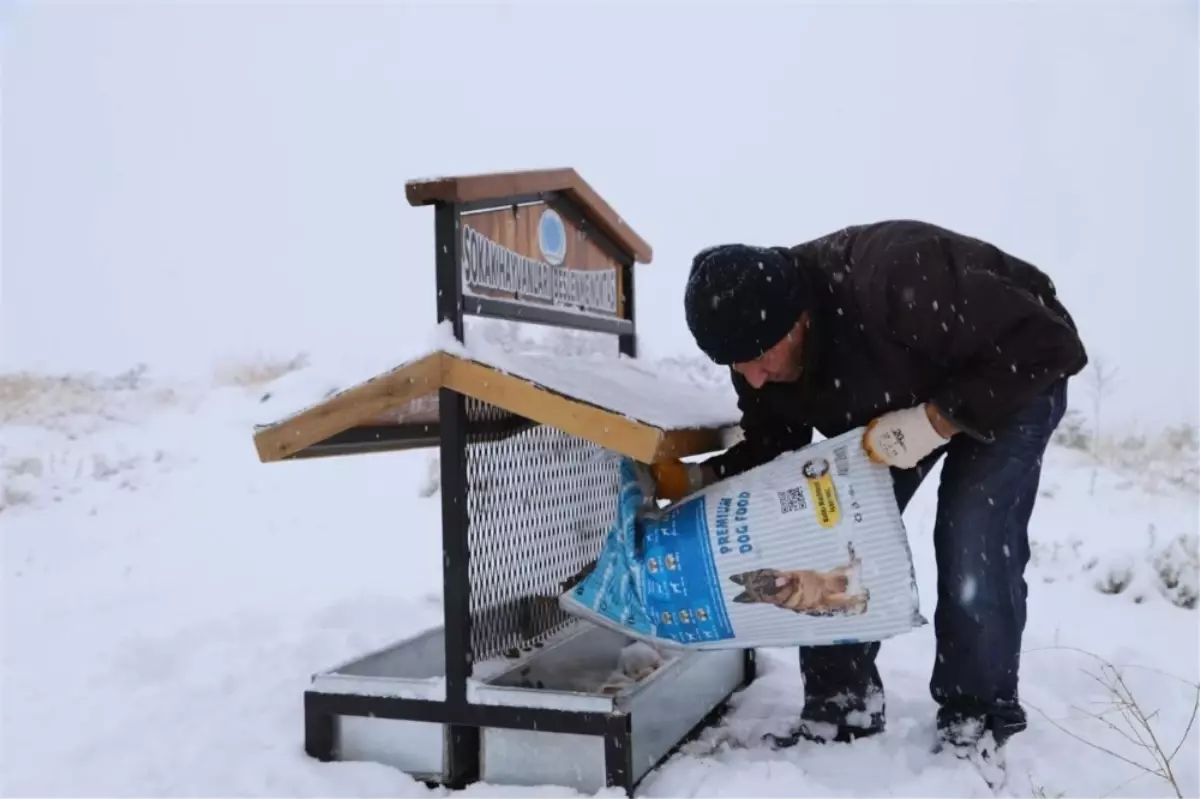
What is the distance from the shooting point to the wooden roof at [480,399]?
226cm

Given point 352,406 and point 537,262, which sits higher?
point 537,262

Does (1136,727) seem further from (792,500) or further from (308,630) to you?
(308,630)

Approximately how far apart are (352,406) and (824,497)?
41.7 inches

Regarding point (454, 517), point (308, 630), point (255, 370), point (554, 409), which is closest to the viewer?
point (554, 409)

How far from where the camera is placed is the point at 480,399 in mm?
2395

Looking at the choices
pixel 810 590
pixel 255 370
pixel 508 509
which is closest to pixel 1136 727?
pixel 810 590

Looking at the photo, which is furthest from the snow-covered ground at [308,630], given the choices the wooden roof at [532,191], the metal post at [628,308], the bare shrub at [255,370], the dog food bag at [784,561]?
the bare shrub at [255,370]

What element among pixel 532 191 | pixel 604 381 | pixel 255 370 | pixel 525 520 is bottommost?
pixel 255 370

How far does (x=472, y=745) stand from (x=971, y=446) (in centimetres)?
138

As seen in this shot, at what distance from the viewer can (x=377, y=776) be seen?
2.50 metres

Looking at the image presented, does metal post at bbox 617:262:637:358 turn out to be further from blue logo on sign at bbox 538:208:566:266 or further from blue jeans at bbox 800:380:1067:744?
blue jeans at bbox 800:380:1067:744

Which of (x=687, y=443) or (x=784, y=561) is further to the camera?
(x=687, y=443)

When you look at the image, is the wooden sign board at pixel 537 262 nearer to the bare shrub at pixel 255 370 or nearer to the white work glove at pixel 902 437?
the white work glove at pixel 902 437

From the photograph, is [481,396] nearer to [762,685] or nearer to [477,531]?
[477,531]
